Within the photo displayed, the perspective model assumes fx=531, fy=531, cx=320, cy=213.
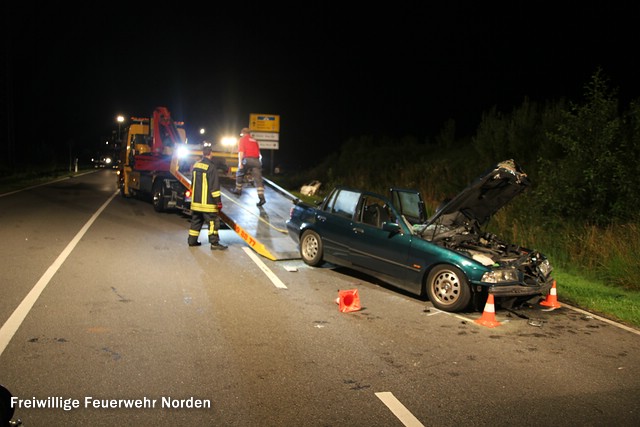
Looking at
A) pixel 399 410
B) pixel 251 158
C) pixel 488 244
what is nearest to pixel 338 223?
pixel 488 244

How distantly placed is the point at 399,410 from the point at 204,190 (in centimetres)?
751

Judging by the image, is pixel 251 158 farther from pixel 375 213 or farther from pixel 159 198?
pixel 375 213

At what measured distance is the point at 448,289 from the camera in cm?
704

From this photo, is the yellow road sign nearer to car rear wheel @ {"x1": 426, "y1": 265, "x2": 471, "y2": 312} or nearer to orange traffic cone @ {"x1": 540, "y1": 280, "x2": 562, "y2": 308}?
car rear wheel @ {"x1": 426, "y1": 265, "x2": 471, "y2": 312}

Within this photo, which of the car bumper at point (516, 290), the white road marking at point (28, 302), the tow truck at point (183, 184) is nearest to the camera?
the white road marking at point (28, 302)

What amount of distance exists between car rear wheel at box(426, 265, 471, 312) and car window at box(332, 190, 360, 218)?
2.01 m

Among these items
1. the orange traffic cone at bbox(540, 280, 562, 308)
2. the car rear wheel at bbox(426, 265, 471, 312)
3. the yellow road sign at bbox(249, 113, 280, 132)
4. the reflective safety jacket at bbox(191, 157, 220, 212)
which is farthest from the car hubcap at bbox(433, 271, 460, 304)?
the yellow road sign at bbox(249, 113, 280, 132)

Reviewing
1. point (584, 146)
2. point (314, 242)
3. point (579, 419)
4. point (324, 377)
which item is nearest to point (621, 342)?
point (579, 419)

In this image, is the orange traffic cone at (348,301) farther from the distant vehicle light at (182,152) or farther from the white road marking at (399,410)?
the distant vehicle light at (182,152)

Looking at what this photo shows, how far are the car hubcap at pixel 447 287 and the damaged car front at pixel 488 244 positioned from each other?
13 millimetres

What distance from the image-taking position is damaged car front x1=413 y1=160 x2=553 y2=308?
6852mm

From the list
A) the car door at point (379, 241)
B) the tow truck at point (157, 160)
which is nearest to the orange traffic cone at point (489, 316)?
the car door at point (379, 241)

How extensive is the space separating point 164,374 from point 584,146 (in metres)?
10.2

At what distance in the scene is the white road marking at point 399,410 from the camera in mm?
3906
